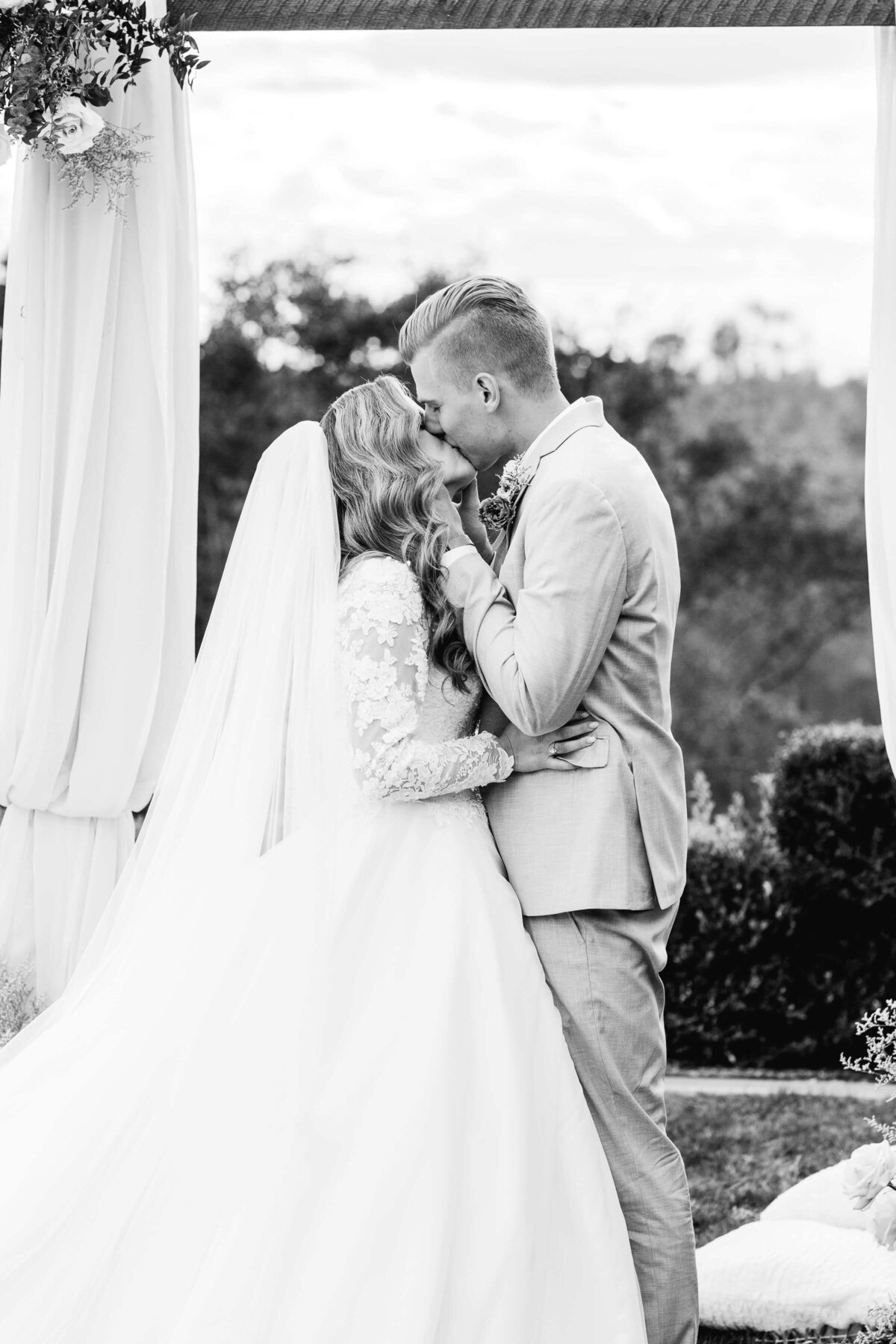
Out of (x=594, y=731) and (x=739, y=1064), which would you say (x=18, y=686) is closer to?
(x=594, y=731)

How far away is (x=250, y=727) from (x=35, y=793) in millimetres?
835

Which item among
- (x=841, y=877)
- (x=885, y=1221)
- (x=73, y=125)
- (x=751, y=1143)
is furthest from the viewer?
(x=841, y=877)

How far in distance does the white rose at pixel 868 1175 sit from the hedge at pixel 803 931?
124 inches

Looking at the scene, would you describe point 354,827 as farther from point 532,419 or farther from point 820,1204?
point 820,1204

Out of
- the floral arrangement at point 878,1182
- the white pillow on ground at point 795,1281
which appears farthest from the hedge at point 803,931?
the floral arrangement at point 878,1182

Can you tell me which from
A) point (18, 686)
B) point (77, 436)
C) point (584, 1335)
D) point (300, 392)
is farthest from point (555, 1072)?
point (300, 392)

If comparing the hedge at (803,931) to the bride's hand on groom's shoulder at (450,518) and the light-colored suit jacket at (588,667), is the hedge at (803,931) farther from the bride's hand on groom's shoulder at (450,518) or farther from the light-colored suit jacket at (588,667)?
the bride's hand on groom's shoulder at (450,518)

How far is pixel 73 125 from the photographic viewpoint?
309cm

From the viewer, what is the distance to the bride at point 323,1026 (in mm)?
2324

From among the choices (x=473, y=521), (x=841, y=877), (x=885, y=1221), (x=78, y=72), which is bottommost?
(x=885, y=1221)

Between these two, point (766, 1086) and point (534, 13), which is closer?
point (534, 13)

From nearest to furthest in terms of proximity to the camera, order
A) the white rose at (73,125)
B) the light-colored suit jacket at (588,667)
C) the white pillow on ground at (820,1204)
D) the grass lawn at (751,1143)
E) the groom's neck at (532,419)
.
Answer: the light-colored suit jacket at (588,667), the groom's neck at (532,419), the white rose at (73,125), the white pillow on ground at (820,1204), the grass lawn at (751,1143)

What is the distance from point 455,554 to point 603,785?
54 centimetres

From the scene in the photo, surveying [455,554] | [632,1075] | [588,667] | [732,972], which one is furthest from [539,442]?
[732,972]
